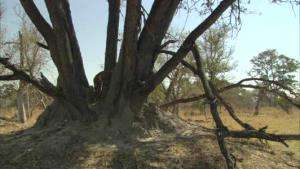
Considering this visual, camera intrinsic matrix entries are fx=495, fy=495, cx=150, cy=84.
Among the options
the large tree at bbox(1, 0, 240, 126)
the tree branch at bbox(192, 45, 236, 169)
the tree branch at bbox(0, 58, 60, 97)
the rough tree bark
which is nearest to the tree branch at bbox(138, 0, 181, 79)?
the large tree at bbox(1, 0, 240, 126)

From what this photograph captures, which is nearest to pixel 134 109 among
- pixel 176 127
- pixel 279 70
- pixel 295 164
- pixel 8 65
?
pixel 176 127

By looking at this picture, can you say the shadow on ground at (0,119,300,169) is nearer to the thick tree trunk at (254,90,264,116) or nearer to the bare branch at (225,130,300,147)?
the bare branch at (225,130,300,147)

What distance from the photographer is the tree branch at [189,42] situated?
6885 mm

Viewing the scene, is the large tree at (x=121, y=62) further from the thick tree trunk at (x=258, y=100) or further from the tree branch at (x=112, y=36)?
the thick tree trunk at (x=258, y=100)

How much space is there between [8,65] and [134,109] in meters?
1.95

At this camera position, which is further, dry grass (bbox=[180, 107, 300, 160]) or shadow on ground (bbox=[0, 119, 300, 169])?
dry grass (bbox=[180, 107, 300, 160])

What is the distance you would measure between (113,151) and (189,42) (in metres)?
1.89

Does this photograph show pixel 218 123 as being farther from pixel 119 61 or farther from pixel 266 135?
pixel 119 61

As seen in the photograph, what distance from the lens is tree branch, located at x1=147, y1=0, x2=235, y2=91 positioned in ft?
22.6

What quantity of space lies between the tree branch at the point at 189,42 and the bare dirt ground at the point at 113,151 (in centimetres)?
83

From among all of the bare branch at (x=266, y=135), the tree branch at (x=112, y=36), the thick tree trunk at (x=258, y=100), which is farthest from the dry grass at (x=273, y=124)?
the tree branch at (x=112, y=36)

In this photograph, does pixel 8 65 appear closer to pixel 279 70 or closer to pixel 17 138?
pixel 17 138

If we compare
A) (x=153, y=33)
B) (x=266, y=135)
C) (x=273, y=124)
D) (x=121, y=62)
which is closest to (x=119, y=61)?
(x=121, y=62)

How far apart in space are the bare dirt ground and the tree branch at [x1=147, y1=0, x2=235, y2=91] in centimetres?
83
